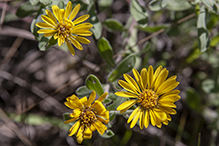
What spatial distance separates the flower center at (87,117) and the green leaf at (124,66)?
728mm

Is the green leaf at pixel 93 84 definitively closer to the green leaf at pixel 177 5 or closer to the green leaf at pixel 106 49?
the green leaf at pixel 106 49

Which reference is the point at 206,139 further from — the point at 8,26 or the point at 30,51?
the point at 8,26

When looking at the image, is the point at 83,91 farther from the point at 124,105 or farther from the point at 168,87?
the point at 168,87

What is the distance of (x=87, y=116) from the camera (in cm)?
246

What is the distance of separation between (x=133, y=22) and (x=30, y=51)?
2304 mm

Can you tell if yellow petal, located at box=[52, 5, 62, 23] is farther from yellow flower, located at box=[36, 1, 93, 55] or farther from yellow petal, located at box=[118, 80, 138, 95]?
yellow petal, located at box=[118, 80, 138, 95]

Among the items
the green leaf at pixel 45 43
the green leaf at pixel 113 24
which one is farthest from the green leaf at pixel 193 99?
the green leaf at pixel 45 43

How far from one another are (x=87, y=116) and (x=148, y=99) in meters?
0.80

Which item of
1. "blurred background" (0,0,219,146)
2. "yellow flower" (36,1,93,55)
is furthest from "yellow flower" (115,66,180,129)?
"blurred background" (0,0,219,146)

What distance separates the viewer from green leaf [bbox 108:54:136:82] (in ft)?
9.50

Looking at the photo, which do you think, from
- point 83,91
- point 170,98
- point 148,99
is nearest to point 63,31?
point 83,91

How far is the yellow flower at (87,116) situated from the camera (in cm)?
234

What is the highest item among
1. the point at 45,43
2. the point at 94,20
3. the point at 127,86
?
the point at 45,43

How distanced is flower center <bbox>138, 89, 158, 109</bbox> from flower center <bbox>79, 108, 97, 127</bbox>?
2.06 feet
